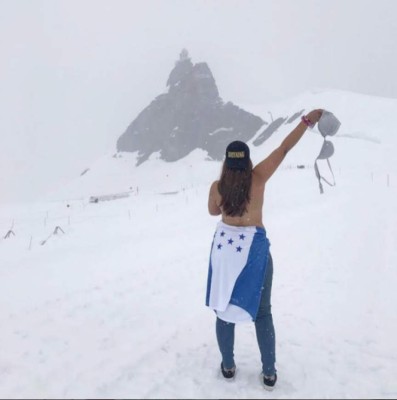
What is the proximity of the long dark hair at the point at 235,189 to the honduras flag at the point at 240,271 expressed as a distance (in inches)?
8.0

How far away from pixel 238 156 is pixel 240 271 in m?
1.11

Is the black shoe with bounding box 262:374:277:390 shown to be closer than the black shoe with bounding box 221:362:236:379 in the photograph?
Yes

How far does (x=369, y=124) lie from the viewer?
46.6 metres

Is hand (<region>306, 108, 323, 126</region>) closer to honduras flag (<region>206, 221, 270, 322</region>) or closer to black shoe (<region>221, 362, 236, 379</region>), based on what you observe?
honduras flag (<region>206, 221, 270, 322</region>)

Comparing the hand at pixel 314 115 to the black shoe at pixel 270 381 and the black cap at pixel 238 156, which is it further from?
the black shoe at pixel 270 381

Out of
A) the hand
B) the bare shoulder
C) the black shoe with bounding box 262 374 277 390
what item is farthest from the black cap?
the black shoe with bounding box 262 374 277 390

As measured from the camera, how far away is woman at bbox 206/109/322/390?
11.5 ft

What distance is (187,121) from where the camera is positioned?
84750 millimetres

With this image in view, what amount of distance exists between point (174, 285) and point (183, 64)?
9666 cm

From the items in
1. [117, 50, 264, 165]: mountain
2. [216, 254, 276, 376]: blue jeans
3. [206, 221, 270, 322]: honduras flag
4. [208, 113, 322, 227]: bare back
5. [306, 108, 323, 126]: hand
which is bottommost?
[216, 254, 276, 376]: blue jeans

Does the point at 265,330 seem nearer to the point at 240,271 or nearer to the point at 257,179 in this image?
the point at 240,271

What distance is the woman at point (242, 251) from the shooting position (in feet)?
11.5

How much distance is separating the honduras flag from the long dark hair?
0.67 feet

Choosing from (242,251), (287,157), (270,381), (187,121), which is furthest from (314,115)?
(187,121)
